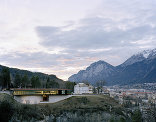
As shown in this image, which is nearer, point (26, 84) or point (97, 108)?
point (97, 108)

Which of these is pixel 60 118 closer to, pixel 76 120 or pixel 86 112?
pixel 76 120

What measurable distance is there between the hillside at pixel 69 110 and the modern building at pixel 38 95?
14.0 ft

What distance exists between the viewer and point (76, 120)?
67000 millimetres

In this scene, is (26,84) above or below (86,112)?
above

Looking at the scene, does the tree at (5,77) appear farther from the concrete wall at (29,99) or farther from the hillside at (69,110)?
the hillside at (69,110)

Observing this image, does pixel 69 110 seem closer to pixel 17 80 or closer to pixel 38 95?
pixel 38 95

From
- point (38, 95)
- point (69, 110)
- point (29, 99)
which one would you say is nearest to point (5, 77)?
point (29, 99)

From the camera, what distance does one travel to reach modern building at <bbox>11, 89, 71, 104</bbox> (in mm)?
83250

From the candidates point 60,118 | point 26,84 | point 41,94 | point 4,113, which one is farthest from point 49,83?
point 4,113

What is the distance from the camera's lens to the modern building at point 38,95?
273ft

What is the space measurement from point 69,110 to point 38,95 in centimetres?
1857

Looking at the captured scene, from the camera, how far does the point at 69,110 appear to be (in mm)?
75375

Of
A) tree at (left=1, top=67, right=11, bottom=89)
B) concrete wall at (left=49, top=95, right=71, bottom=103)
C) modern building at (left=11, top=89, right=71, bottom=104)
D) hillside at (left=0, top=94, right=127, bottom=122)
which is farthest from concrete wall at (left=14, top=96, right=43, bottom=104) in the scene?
tree at (left=1, top=67, right=11, bottom=89)

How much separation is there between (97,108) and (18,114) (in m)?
31.9
